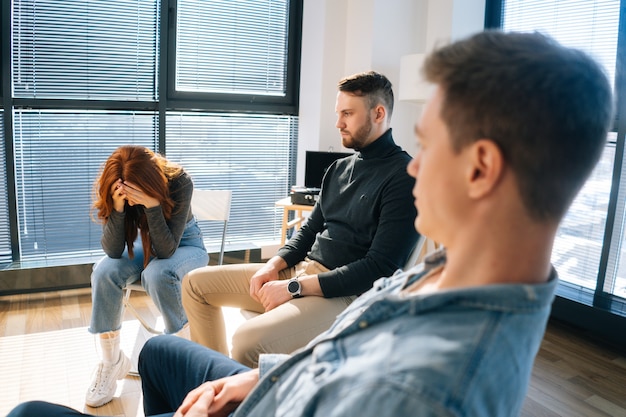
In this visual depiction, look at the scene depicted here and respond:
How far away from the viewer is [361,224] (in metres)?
2.01

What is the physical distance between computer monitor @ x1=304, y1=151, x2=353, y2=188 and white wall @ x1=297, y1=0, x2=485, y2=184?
9.6 inches

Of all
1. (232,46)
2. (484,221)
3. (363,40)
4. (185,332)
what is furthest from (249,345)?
(232,46)

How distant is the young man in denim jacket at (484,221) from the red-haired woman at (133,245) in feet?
5.65

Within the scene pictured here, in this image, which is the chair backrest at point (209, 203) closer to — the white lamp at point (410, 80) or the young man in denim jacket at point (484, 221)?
the white lamp at point (410, 80)

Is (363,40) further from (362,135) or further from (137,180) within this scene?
(137,180)

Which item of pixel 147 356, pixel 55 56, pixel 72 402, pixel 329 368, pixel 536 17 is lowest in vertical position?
pixel 72 402

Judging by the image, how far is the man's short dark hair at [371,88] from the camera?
85.6 inches

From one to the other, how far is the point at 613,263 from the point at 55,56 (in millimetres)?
3765

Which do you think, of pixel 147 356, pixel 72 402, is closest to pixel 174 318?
pixel 72 402

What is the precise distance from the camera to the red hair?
2.36 meters

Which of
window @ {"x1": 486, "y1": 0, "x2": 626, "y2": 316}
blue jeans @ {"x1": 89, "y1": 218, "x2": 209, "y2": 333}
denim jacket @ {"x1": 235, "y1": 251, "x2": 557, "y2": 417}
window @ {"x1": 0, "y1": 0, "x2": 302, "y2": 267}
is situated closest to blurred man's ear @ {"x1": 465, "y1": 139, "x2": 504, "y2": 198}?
denim jacket @ {"x1": 235, "y1": 251, "x2": 557, "y2": 417}

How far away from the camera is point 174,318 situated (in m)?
2.37

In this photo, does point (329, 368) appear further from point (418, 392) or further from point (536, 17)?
point (536, 17)

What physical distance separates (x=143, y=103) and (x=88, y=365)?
6.51ft
